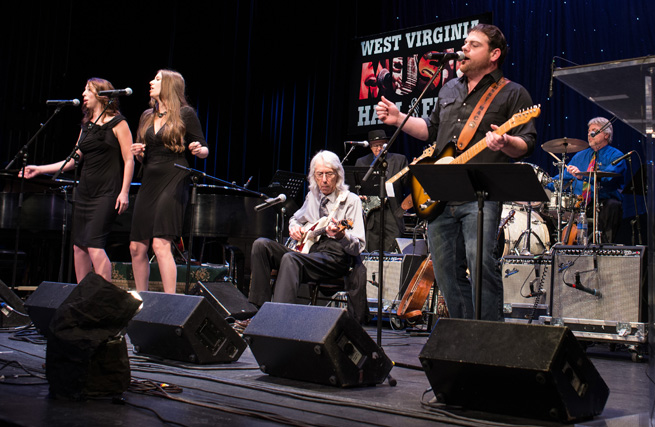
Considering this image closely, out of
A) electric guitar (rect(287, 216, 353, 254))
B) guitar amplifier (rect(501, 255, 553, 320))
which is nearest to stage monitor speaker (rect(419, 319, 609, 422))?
electric guitar (rect(287, 216, 353, 254))

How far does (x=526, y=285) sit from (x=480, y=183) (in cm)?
329

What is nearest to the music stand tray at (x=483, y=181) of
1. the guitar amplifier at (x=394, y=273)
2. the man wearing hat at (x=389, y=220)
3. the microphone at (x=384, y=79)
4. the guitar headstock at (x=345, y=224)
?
the guitar headstock at (x=345, y=224)

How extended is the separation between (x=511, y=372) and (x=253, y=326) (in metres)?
1.23

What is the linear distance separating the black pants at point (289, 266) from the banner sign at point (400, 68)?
15.7 ft

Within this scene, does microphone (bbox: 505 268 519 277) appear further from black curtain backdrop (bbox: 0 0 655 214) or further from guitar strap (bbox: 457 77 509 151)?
black curtain backdrop (bbox: 0 0 655 214)

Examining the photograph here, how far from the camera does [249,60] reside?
442 inches

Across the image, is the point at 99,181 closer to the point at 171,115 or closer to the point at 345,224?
the point at 171,115

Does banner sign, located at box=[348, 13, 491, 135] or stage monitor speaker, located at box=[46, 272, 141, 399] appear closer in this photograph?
stage monitor speaker, located at box=[46, 272, 141, 399]

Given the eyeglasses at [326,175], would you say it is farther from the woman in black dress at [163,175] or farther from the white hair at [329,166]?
the woman in black dress at [163,175]

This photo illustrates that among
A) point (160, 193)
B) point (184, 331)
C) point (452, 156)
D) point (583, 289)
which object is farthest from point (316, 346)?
point (583, 289)

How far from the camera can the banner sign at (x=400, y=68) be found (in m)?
8.68

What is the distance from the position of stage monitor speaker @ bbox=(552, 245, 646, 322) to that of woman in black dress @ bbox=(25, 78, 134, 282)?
3.37 metres

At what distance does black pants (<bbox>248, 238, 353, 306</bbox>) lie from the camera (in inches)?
170

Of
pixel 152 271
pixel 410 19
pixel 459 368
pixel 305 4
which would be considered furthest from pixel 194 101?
pixel 459 368
